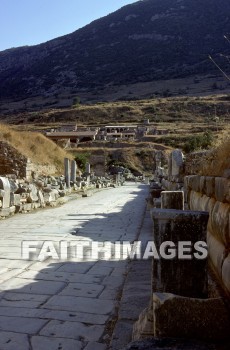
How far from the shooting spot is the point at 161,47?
120438 mm

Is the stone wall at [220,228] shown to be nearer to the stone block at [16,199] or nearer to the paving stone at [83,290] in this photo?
the paving stone at [83,290]

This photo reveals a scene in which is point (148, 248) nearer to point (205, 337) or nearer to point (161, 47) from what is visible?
point (205, 337)

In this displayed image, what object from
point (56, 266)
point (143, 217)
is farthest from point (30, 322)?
point (143, 217)

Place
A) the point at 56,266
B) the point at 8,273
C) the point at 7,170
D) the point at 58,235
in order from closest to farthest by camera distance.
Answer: the point at 8,273 < the point at 56,266 < the point at 58,235 < the point at 7,170

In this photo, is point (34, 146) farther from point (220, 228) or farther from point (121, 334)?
point (220, 228)

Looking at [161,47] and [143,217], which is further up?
[161,47]

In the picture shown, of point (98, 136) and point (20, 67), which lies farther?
point (20, 67)

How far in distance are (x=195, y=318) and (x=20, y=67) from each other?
14155 cm

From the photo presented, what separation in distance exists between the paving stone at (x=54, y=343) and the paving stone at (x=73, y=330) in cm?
8

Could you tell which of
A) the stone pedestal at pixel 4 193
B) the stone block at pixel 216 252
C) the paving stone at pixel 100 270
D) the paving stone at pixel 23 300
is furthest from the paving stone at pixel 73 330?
the stone pedestal at pixel 4 193

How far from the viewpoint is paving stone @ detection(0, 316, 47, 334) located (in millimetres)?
3691

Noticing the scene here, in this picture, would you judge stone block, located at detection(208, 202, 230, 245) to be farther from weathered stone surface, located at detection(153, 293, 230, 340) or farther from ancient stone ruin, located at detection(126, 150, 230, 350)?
weathered stone surface, located at detection(153, 293, 230, 340)

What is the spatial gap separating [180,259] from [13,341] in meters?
1.45

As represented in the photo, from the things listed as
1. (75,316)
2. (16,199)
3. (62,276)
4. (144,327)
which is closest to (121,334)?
(144,327)
